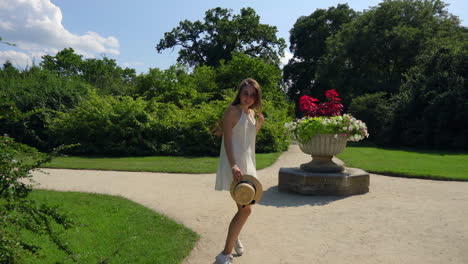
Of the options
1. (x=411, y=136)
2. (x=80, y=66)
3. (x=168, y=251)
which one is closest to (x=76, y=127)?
(x=168, y=251)

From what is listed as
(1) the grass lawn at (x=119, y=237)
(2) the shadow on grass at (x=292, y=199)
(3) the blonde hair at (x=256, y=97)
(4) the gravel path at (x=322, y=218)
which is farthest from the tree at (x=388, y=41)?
(3) the blonde hair at (x=256, y=97)

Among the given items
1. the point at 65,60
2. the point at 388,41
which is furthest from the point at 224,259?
the point at 65,60

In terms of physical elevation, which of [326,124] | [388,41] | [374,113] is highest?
[388,41]

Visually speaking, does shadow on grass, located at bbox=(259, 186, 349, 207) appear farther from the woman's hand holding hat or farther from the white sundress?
the woman's hand holding hat

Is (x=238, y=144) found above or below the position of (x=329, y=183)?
above

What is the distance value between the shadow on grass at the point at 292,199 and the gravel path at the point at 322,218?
0.06 ft

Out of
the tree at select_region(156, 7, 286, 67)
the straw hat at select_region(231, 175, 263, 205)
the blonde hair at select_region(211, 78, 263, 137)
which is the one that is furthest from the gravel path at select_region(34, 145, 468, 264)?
the tree at select_region(156, 7, 286, 67)

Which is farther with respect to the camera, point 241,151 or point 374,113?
point 374,113

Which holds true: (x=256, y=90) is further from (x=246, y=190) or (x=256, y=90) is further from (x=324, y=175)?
(x=324, y=175)

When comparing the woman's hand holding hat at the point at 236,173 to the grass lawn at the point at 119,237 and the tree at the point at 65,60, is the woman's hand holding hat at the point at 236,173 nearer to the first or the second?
the grass lawn at the point at 119,237

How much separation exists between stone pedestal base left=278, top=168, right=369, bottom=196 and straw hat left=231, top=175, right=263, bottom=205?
13.6 feet

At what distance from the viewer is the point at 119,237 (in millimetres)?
4695

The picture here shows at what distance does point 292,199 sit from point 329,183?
0.88 metres

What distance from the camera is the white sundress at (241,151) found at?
3873mm
